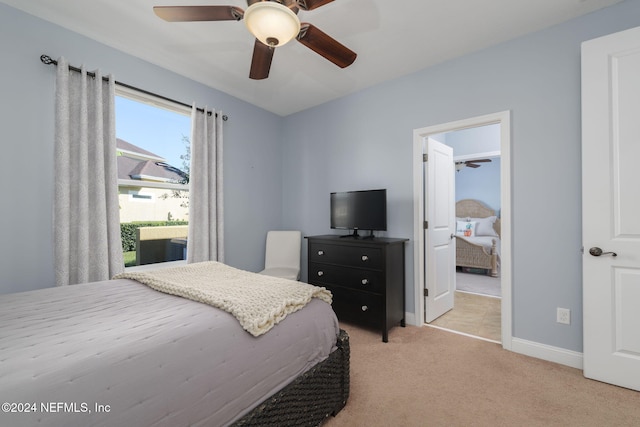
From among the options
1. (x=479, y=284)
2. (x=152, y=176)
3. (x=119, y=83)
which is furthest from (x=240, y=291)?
(x=479, y=284)

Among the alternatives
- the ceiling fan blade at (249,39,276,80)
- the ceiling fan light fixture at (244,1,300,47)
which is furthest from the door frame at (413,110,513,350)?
the ceiling fan light fixture at (244,1,300,47)

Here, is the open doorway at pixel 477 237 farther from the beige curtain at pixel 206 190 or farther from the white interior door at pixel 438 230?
the beige curtain at pixel 206 190

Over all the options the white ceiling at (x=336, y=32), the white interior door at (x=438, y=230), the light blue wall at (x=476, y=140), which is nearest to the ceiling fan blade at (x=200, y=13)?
the white ceiling at (x=336, y=32)

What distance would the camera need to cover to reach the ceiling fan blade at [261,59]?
Answer: 179 cm

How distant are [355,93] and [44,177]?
3.08 meters

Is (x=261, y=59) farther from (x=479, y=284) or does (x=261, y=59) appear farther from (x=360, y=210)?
(x=479, y=284)

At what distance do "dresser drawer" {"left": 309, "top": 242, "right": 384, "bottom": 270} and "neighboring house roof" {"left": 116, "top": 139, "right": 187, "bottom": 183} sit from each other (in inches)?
69.0

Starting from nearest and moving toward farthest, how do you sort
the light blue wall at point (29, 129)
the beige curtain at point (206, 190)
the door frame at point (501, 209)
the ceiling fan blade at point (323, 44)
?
the ceiling fan blade at point (323, 44) < the light blue wall at point (29, 129) < the door frame at point (501, 209) < the beige curtain at point (206, 190)

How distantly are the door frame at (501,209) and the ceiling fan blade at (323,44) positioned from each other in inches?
52.6

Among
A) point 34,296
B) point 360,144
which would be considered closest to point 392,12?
point 360,144

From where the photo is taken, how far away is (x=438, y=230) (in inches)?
123

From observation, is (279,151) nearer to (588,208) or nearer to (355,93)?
(355,93)

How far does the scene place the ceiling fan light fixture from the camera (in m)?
1.35

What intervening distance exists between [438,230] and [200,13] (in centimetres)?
289
